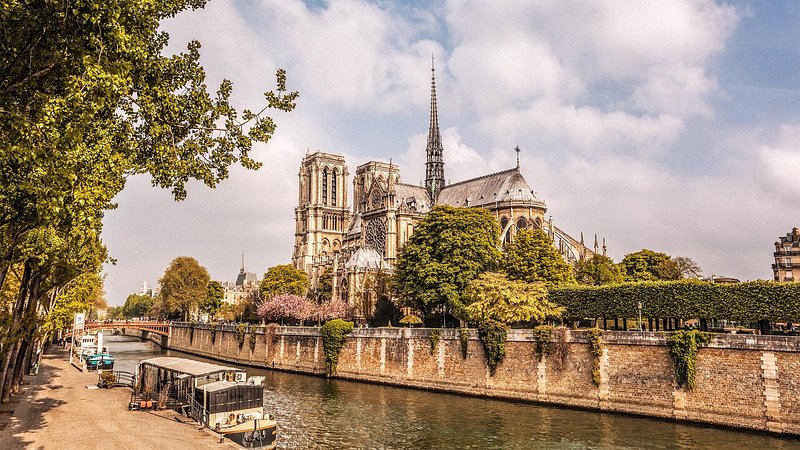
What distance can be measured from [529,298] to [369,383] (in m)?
13.9

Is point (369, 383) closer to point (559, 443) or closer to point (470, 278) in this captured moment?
point (470, 278)

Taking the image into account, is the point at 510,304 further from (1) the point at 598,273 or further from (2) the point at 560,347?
(1) the point at 598,273

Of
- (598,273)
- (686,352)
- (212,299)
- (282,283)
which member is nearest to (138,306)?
(212,299)

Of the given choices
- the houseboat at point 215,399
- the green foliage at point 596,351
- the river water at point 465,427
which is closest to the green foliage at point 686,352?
the river water at point 465,427

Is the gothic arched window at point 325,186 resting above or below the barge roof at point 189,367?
above

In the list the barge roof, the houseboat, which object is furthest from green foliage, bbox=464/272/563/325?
the houseboat

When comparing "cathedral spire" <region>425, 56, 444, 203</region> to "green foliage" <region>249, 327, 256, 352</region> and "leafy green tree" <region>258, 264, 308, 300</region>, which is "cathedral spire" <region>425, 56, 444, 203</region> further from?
"green foliage" <region>249, 327, 256, 352</region>

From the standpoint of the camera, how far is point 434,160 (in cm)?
10431

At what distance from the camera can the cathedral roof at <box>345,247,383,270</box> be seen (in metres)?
76.1

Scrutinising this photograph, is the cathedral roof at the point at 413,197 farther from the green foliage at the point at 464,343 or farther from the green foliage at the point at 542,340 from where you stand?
the green foliage at the point at 542,340

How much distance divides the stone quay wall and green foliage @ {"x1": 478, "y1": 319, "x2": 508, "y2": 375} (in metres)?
0.44

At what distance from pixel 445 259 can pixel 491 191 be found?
1595 inches

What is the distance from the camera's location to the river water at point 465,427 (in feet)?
86.8

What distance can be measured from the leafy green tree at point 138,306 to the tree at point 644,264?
12628 centimetres
